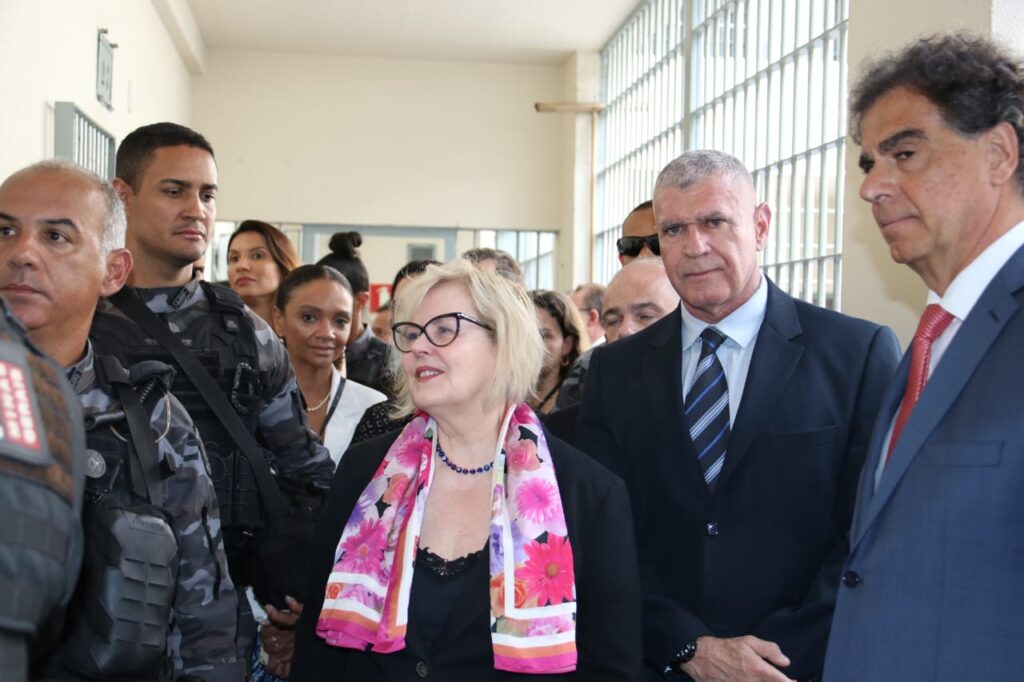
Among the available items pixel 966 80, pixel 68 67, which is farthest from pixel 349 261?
pixel 966 80

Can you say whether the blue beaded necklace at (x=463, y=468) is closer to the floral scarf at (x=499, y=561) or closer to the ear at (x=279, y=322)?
the floral scarf at (x=499, y=561)

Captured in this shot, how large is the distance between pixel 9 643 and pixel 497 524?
4.45ft

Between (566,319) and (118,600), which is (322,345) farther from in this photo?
(118,600)

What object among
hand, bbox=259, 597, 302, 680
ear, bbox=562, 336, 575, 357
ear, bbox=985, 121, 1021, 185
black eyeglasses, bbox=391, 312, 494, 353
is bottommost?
hand, bbox=259, 597, 302, 680

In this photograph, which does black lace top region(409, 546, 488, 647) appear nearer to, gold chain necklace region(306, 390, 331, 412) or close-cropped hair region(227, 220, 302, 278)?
gold chain necklace region(306, 390, 331, 412)

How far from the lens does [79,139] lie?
5.65 m

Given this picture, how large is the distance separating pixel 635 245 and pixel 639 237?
38 millimetres

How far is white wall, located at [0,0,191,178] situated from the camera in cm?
464

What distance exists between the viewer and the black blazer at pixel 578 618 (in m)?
2.01

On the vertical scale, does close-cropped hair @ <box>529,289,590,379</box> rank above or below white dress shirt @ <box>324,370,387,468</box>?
above

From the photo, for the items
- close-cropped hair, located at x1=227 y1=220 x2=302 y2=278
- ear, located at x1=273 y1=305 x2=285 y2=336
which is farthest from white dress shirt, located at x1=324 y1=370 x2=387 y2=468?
close-cropped hair, located at x1=227 y1=220 x2=302 y2=278

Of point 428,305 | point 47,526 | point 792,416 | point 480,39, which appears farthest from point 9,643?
point 480,39

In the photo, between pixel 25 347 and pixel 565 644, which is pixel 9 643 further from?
pixel 565 644

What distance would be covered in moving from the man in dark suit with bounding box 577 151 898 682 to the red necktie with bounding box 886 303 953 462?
15.1 inches
